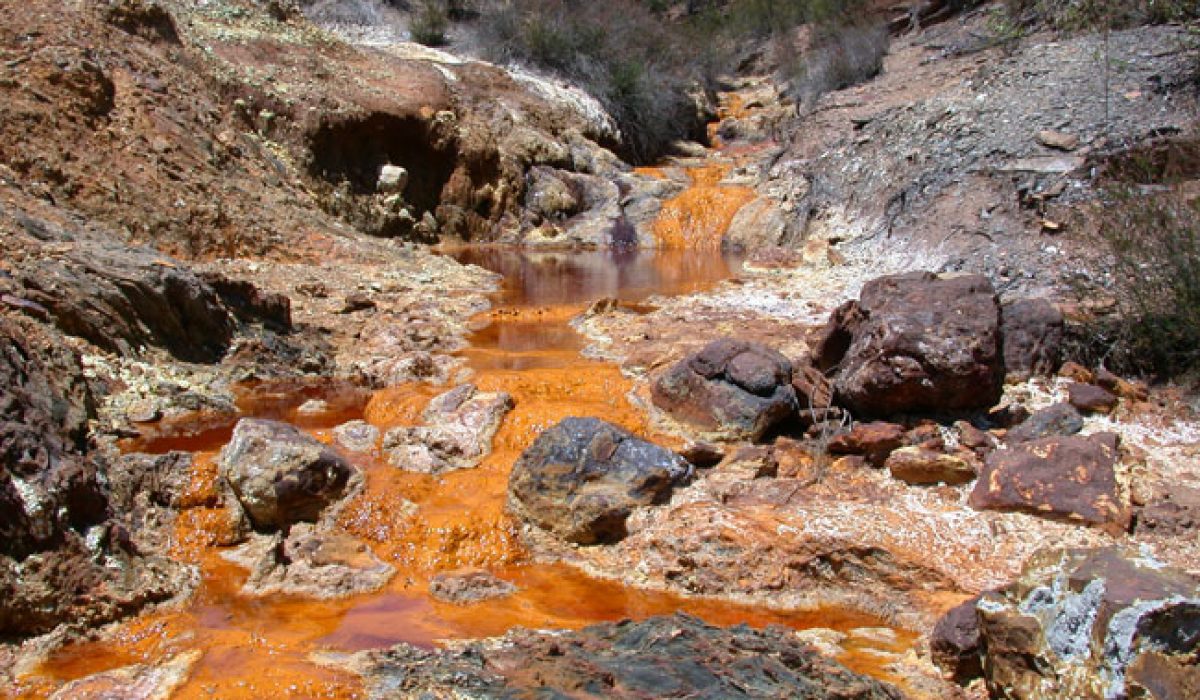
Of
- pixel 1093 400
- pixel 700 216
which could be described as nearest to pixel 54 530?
pixel 1093 400

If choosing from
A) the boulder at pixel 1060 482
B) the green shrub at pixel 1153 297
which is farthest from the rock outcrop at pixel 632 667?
the green shrub at pixel 1153 297

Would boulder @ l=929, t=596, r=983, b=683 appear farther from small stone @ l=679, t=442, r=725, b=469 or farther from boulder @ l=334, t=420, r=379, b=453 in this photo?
boulder @ l=334, t=420, r=379, b=453

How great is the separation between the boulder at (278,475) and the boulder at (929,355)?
288 centimetres

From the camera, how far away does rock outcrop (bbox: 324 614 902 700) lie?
2.66m

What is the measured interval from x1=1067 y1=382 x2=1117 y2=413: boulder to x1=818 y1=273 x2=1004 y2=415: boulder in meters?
0.46

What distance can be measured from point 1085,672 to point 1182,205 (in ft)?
15.1

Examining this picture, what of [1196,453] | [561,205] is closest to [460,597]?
[1196,453]

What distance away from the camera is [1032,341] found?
602cm

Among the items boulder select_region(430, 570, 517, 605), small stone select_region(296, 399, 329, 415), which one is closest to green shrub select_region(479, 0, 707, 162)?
small stone select_region(296, 399, 329, 415)

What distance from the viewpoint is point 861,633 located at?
408cm

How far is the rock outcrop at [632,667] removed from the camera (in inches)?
105

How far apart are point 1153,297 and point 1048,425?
1389 millimetres

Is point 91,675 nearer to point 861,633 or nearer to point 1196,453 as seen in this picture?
point 861,633

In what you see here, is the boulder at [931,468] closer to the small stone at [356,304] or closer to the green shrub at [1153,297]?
the green shrub at [1153,297]
